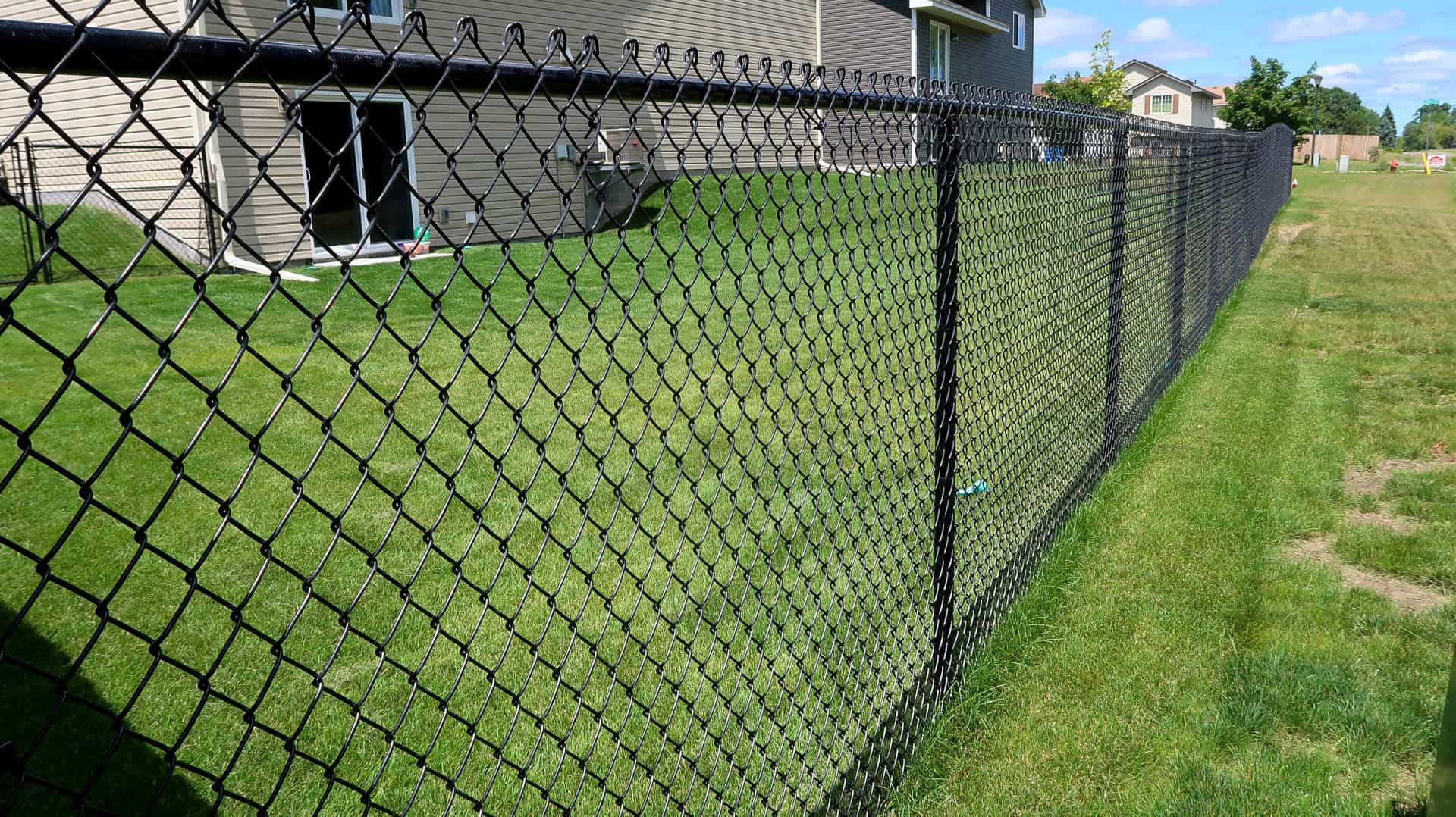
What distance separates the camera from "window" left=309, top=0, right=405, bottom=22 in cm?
1273

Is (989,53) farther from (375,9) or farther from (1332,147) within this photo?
(1332,147)

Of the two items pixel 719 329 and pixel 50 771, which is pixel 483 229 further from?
pixel 50 771

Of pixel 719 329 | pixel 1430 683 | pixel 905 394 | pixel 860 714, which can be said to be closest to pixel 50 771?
pixel 860 714

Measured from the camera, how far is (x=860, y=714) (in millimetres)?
3176

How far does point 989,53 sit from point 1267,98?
30233 millimetres

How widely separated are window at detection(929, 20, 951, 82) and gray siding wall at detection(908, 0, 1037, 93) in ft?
0.85

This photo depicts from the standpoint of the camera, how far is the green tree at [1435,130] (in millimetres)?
149125

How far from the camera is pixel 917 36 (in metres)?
25.9

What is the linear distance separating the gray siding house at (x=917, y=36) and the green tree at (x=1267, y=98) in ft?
92.6

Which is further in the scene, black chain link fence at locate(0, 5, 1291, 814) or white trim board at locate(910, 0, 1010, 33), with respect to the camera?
white trim board at locate(910, 0, 1010, 33)

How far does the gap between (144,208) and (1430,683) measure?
541 inches

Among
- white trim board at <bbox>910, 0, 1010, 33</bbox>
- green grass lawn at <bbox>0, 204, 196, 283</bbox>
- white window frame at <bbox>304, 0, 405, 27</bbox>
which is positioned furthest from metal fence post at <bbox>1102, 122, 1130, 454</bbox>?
white trim board at <bbox>910, 0, 1010, 33</bbox>

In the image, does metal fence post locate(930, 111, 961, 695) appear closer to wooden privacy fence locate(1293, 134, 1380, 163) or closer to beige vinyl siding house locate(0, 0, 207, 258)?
beige vinyl siding house locate(0, 0, 207, 258)

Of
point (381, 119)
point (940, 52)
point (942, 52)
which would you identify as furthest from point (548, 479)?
point (942, 52)
